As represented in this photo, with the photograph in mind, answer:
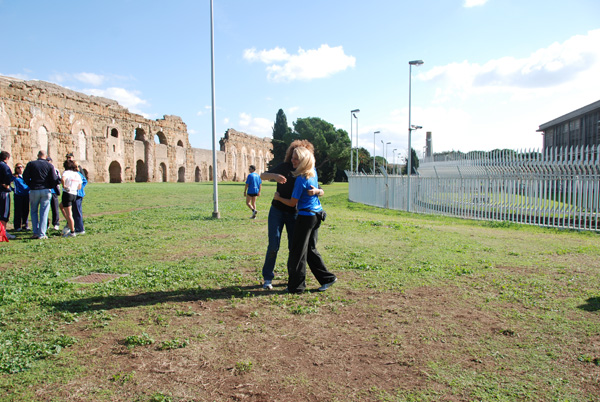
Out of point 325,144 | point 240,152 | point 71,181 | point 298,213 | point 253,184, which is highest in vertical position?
point 325,144

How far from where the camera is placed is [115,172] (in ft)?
139

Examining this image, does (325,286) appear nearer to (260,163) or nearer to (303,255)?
(303,255)

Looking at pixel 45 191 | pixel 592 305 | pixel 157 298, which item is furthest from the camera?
pixel 45 191

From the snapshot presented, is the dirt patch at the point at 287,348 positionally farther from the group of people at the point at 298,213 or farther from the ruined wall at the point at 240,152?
the ruined wall at the point at 240,152

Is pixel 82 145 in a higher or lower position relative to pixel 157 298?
higher

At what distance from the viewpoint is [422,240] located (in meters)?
8.99

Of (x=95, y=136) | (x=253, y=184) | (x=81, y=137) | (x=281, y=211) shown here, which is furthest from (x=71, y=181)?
(x=95, y=136)

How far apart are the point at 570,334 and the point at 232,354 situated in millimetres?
3046

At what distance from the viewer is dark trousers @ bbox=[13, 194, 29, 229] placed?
32.4ft

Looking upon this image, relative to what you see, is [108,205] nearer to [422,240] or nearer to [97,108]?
[422,240]

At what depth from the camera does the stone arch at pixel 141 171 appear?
150 ft

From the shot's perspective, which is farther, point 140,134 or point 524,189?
point 140,134

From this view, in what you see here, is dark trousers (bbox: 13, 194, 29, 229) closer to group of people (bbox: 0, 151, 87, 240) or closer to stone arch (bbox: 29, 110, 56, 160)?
group of people (bbox: 0, 151, 87, 240)

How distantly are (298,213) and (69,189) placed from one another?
21.2 ft
